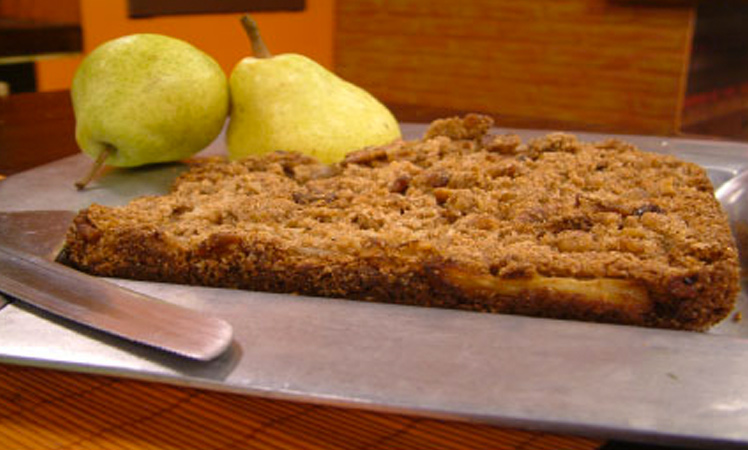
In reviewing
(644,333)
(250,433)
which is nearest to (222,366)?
(250,433)

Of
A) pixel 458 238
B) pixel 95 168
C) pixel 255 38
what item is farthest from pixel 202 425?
pixel 255 38

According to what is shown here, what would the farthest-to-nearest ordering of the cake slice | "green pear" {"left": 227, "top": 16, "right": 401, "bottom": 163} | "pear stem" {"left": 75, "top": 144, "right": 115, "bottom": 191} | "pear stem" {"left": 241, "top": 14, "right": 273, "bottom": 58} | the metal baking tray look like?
"pear stem" {"left": 241, "top": 14, "right": 273, "bottom": 58} < "green pear" {"left": 227, "top": 16, "right": 401, "bottom": 163} < "pear stem" {"left": 75, "top": 144, "right": 115, "bottom": 191} < the cake slice < the metal baking tray

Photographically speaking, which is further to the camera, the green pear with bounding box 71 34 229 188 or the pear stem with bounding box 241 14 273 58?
the pear stem with bounding box 241 14 273 58

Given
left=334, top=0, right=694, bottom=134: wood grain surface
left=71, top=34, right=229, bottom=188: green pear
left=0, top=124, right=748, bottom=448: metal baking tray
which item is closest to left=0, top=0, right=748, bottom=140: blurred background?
left=334, top=0, right=694, bottom=134: wood grain surface

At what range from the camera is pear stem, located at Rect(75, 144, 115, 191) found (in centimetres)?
122

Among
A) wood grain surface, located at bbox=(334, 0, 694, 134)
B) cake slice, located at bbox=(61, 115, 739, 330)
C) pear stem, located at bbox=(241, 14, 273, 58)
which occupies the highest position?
pear stem, located at bbox=(241, 14, 273, 58)

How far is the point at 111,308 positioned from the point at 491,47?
3.55m

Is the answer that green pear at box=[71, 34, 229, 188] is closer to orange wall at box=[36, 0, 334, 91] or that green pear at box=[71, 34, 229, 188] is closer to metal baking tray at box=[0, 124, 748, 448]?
metal baking tray at box=[0, 124, 748, 448]

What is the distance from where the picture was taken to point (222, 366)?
24.0 inches

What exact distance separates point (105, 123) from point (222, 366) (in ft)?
2.53

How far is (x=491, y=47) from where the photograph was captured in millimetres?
4000

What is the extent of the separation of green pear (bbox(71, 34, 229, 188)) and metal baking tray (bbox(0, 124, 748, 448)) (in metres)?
0.58

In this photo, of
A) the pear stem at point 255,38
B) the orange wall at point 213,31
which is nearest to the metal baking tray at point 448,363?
the pear stem at point 255,38

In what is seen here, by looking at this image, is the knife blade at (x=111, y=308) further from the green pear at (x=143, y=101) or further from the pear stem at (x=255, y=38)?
the pear stem at (x=255, y=38)
